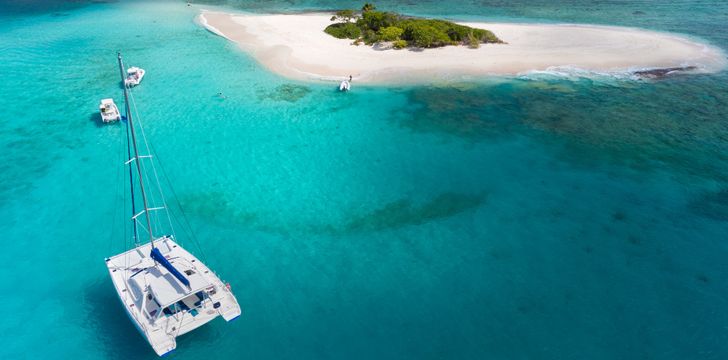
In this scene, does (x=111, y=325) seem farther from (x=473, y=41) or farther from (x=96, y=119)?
(x=473, y=41)

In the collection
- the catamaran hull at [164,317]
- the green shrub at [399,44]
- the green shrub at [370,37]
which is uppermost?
the green shrub at [370,37]

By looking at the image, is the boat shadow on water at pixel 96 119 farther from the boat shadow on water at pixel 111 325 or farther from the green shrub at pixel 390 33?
the green shrub at pixel 390 33

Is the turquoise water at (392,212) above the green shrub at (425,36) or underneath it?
underneath

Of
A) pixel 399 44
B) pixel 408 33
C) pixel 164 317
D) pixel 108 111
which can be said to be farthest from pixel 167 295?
pixel 408 33

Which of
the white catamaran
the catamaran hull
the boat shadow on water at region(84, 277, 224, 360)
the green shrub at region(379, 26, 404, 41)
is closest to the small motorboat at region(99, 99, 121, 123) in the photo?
the boat shadow on water at region(84, 277, 224, 360)

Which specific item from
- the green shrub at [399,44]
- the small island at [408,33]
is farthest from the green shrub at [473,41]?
the green shrub at [399,44]

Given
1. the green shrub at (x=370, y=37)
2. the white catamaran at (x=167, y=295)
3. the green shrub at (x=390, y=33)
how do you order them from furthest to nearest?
the green shrub at (x=370, y=37), the green shrub at (x=390, y=33), the white catamaran at (x=167, y=295)

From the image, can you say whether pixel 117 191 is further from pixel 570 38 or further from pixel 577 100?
pixel 570 38
